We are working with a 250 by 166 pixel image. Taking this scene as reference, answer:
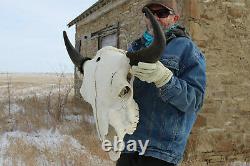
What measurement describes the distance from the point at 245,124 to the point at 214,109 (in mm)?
775

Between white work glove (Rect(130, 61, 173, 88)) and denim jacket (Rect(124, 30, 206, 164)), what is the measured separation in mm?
164

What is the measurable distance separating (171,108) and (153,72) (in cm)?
36

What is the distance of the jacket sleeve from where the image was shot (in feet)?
6.66

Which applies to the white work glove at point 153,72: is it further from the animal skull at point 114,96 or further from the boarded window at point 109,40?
the boarded window at point 109,40

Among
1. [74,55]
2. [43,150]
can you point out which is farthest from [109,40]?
[74,55]

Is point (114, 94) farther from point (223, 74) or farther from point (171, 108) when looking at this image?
point (223, 74)

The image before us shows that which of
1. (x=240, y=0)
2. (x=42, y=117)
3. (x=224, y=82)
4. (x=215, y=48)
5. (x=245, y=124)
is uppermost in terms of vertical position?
(x=240, y=0)

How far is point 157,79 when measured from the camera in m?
1.97

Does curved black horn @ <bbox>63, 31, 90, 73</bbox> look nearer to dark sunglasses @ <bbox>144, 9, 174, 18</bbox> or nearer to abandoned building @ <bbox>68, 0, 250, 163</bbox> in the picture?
dark sunglasses @ <bbox>144, 9, 174, 18</bbox>

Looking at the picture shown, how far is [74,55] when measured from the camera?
2.41m

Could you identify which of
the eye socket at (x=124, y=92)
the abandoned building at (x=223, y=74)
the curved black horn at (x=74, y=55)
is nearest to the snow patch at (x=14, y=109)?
the abandoned building at (x=223, y=74)

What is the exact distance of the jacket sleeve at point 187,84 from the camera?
80.0 inches

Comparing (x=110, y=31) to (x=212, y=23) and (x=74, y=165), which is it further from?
(x=74, y=165)

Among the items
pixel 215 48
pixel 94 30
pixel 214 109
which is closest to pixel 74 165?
pixel 214 109
